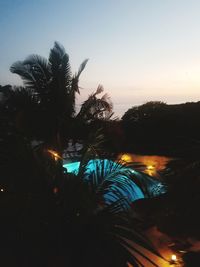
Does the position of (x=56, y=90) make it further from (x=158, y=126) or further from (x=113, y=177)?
(x=113, y=177)

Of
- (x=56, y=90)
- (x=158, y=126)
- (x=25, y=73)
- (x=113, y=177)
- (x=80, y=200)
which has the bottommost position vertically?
(x=80, y=200)

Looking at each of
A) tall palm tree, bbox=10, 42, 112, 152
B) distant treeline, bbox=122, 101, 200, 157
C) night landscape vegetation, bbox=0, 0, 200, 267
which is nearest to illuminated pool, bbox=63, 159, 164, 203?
night landscape vegetation, bbox=0, 0, 200, 267

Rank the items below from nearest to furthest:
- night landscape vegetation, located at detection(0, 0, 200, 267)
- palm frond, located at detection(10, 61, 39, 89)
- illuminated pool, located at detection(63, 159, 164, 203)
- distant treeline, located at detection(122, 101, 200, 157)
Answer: night landscape vegetation, located at detection(0, 0, 200, 267) → illuminated pool, located at detection(63, 159, 164, 203) → palm frond, located at detection(10, 61, 39, 89) → distant treeline, located at detection(122, 101, 200, 157)

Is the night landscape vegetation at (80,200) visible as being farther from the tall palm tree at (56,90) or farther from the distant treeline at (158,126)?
the distant treeline at (158,126)

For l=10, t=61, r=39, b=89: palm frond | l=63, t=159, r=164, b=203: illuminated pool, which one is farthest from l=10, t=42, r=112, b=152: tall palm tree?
l=63, t=159, r=164, b=203: illuminated pool

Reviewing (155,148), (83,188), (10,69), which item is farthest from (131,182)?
(155,148)

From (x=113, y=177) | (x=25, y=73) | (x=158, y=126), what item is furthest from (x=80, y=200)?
(x=158, y=126)

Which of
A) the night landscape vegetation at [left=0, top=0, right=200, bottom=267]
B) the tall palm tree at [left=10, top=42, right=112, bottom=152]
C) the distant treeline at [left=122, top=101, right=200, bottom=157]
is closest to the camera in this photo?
the night landscape vegetation at [left=0, top=0, right=200, bottom=267]

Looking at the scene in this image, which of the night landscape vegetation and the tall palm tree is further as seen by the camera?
the tall palm tree

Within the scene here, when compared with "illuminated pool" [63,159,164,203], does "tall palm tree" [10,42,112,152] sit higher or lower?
higher

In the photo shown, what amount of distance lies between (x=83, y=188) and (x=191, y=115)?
1102cm

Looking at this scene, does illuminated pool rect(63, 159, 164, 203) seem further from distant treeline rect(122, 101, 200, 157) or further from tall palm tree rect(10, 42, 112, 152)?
distant treeline rect(122, 101, 200, 157)

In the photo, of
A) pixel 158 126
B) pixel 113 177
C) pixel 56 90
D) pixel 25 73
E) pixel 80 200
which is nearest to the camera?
pixel 80 200

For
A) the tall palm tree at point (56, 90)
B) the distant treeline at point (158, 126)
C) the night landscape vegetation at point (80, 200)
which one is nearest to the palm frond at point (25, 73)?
the tall palm tree at point (56, 90)
